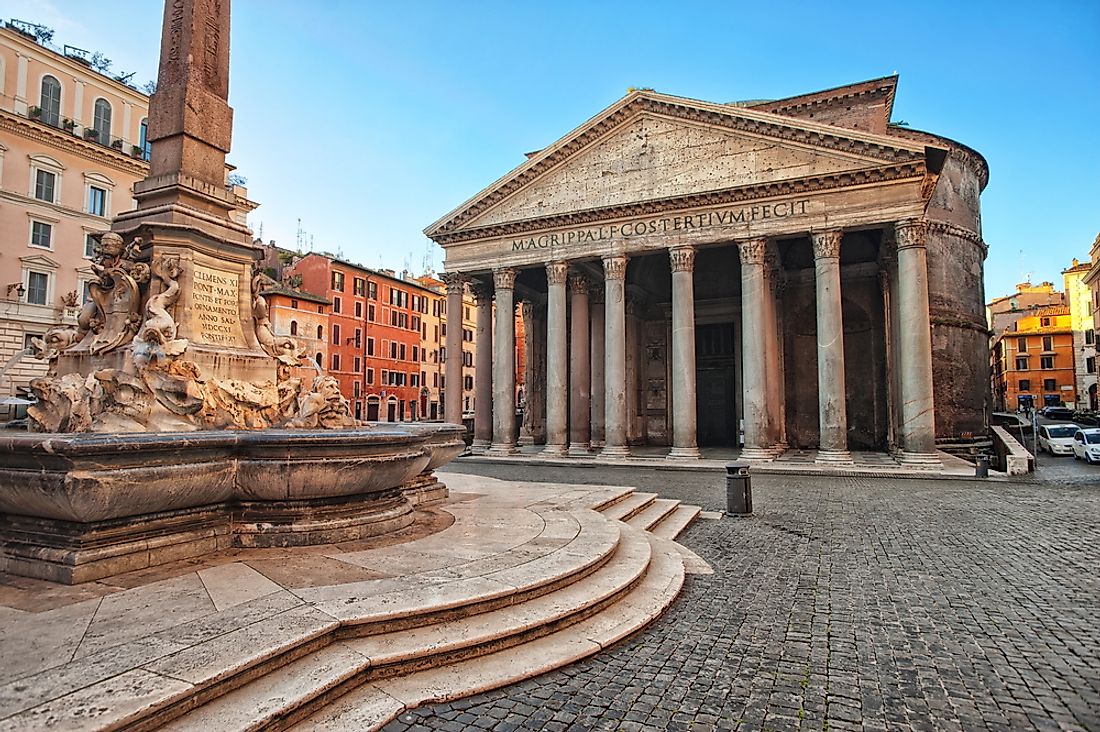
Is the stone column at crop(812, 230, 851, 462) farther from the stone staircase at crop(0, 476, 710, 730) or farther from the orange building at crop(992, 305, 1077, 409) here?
the orange building at crop(992, 305, 1077, 409)

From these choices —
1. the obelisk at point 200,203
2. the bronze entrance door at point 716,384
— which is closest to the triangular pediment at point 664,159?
the bronze entrance door at point 716,384

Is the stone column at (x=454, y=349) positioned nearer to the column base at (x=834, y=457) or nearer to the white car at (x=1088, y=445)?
the column base at (x=834, y=457)

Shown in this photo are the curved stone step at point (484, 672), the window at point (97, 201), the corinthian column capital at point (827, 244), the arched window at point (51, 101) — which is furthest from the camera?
the window at point (97, 201)

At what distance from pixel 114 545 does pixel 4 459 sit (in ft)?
2.98

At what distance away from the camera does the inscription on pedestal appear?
6.24 metres

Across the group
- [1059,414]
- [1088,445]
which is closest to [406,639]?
[1088,445]

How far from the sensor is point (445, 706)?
3.34m

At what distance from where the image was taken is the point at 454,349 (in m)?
25.7

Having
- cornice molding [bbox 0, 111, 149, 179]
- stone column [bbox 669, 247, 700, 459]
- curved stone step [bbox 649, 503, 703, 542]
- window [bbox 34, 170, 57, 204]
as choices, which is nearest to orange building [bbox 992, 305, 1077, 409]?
stone column [bbox 669, 247, 700, 459]

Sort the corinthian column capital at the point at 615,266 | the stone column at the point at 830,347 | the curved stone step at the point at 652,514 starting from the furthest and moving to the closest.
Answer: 1. the corinthian column capital at the point at 615,266
2. the stone column at the point at 830,347
3. the curved stone step at the point at 652,514

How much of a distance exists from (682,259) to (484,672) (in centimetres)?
1937

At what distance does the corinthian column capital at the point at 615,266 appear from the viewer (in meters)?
22.6

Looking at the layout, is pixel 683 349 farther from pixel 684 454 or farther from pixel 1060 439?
pixel 1060 439

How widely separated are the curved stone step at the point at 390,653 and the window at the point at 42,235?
30445 mm
